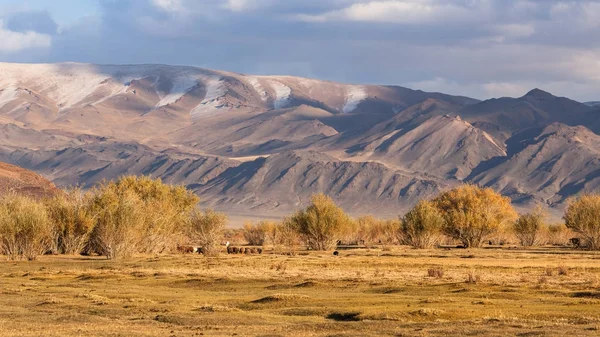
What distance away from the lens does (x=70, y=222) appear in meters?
58.3

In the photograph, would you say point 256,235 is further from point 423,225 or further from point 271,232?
point 423,225

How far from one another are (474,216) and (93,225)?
112 ft

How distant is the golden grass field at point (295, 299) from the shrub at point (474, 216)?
27.9m

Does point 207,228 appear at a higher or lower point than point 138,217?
lower

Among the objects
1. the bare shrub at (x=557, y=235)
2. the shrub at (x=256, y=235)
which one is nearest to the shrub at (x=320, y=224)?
the shrub at (x=256, y=235)

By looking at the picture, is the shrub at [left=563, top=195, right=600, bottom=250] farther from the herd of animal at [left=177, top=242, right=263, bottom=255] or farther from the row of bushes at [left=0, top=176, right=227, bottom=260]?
the row of bushes at [left=0, top=176, right=227, bottom=260]

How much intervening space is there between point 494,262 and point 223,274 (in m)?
17.3

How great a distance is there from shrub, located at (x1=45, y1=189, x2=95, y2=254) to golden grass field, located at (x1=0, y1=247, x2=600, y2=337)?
6554 mm

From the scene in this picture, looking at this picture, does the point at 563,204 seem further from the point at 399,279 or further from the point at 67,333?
the point at 67,333

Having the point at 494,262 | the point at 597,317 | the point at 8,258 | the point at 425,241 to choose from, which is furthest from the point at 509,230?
the point at 597,317

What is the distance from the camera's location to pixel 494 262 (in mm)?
54406

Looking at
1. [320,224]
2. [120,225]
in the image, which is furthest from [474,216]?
[120,225]

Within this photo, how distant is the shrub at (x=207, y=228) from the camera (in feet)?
218

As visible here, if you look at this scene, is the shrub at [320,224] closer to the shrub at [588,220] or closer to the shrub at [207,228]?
the shrub at [207,228]
